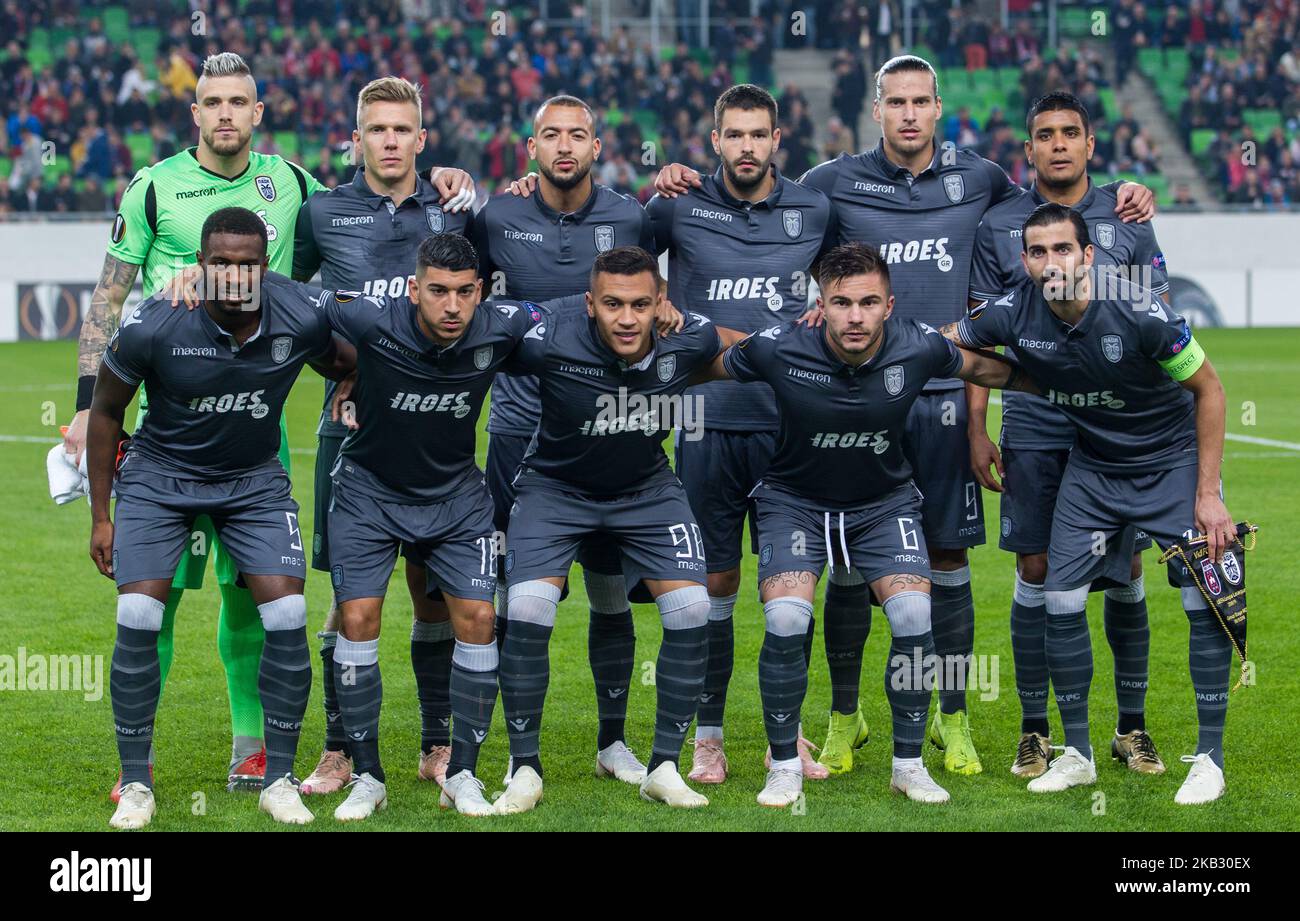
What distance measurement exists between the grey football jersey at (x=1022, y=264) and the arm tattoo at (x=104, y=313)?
11.3ft

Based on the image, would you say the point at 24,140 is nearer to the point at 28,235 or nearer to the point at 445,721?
the point at 28,235

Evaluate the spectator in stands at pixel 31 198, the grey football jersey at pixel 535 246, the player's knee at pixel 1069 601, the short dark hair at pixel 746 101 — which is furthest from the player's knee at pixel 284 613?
the spectator in stands at pixel 31 198

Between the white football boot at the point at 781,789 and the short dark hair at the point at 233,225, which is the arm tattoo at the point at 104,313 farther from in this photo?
the white football boot at the point at 781,789

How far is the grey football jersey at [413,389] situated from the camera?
588 cm

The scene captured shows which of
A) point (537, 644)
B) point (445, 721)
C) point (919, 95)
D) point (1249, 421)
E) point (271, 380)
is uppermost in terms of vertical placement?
point (919, 95)

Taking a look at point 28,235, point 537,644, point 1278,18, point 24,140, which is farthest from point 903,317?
point 1278,18

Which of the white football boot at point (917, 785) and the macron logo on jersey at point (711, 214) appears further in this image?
the macron logo on jersey at point (711, 214)

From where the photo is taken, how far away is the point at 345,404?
6.04m

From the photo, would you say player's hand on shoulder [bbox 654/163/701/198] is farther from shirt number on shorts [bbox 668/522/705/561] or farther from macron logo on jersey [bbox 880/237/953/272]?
shirt number on shorts [bbox 668/522/705/561]

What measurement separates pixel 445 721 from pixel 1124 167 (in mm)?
27214

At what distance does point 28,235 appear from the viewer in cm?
2609

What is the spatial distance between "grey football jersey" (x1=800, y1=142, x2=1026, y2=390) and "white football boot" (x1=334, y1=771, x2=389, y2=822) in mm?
2699

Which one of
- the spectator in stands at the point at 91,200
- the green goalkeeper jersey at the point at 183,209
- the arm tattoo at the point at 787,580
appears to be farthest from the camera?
the spectator in stands at the point at 91,200

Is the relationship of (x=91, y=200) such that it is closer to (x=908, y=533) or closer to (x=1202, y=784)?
(x=908, y=533)
